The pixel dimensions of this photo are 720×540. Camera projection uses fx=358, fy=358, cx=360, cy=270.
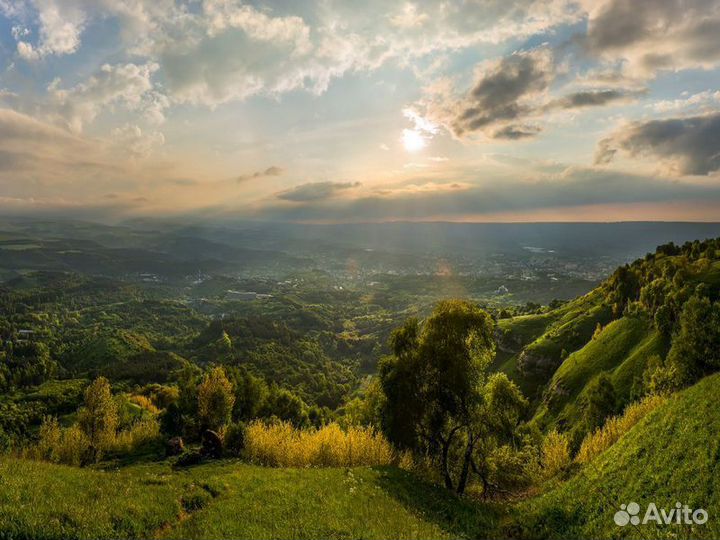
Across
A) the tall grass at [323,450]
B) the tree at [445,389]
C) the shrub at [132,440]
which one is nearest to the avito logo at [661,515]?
the tree at [445,389]

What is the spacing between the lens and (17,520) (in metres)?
16.4

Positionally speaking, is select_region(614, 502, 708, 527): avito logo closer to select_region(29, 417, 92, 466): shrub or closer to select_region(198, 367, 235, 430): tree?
select_region(198, 367, 235, 430): tree

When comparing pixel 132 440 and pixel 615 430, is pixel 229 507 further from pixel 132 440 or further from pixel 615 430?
pixel 132 440

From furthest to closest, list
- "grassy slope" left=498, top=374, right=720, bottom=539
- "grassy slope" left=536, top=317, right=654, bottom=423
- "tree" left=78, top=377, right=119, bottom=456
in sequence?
"grassy slope" left=536, top=317, right=654, bottom=423
"tree" left=78, top=377, right=119, bottom=456
"grassy slope" left=498, top=374, right=720, bottom=539

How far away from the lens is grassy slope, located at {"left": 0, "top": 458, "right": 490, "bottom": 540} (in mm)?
17828

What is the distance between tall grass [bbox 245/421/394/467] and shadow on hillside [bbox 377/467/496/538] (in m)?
4.40

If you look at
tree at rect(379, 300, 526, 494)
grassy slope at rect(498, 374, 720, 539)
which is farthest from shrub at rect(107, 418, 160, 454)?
grassy slope at rect(498, 374, 720, 539)

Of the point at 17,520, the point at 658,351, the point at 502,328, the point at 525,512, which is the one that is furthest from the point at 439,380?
the point at 502,328

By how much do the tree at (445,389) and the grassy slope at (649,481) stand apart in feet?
27.5

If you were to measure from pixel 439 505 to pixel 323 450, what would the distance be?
1471 cm

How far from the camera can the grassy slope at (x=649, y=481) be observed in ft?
65.8

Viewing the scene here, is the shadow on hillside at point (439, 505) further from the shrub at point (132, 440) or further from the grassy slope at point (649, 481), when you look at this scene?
the shrub at point (132, 440)

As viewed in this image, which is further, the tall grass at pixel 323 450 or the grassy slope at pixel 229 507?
the tall grass at pixel 323 450

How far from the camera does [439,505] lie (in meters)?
28.1
